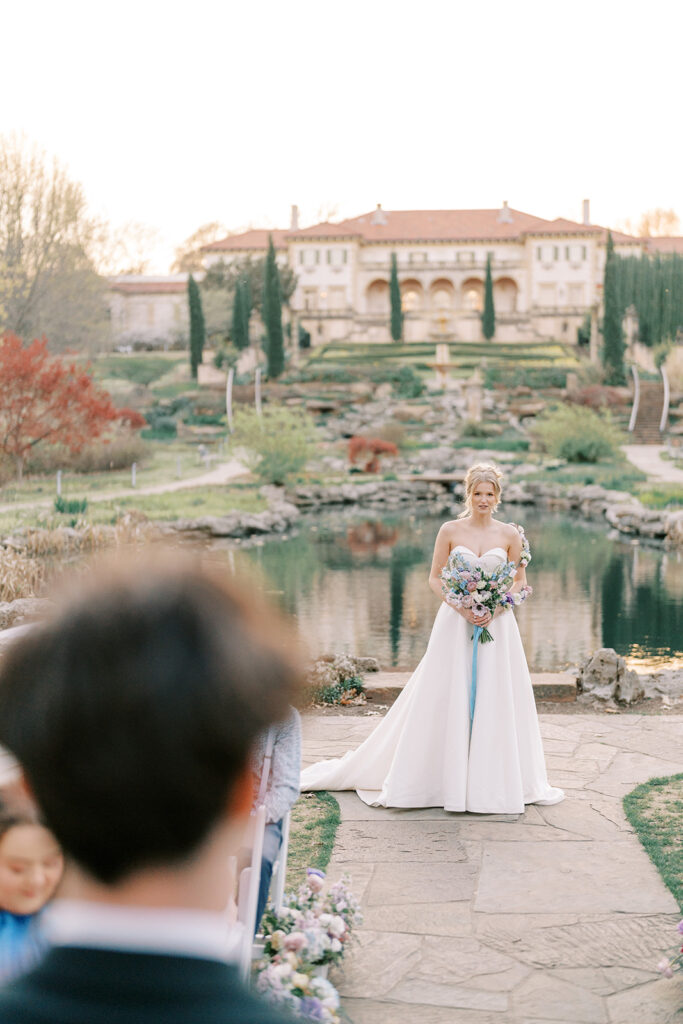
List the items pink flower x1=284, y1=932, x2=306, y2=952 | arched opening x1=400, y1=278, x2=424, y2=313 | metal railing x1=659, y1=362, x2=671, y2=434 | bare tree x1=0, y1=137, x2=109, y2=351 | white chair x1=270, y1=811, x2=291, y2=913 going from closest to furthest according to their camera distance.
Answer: pink flower x1=284, y1=932, x2=306, y2=952, white chair x1=270, y1=811, x2=291, y2=913, bare tree x1=0, y1=137, x2=109, y2=351, metal railing x1=659, y1=362, x2=671, y2=434, arched opening x1=400, y1=278, x2=424, y2=313

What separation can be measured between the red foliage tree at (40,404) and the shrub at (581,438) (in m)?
14.2

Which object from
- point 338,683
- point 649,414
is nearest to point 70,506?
point 338,683

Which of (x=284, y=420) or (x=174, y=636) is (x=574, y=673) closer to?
(x=174, y=636)

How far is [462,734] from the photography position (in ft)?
16.2

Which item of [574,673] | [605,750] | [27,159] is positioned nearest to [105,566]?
[605,750]

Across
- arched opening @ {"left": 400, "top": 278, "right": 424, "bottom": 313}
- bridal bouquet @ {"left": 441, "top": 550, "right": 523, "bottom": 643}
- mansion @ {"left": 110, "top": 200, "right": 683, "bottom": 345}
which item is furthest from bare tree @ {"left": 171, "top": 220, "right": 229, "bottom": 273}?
bridal bouquet @ {"left": 441, "top": 550, "right": 523, "bottom": 643}

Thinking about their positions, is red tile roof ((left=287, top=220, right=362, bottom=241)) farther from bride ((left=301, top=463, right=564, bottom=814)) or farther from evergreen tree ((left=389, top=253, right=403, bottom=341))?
bride ((left=301, top=463, right=564, bottom=814))

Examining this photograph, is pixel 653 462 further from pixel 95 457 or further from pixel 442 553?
pixel 442 553

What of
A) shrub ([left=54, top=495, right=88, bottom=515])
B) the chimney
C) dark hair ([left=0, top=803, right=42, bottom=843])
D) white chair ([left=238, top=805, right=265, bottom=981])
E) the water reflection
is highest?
the chimney

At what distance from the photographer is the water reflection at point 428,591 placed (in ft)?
36.4

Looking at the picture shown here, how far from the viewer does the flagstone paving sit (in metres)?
3.24

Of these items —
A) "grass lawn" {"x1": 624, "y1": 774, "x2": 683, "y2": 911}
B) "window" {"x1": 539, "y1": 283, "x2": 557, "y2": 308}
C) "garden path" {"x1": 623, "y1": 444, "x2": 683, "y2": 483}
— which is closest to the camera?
"grass lawn" {"x1": 624, "y1": 774, "x2": 683, "y2": 911}

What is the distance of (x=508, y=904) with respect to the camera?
395 cm

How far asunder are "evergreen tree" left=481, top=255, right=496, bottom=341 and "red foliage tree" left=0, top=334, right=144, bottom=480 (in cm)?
3964
